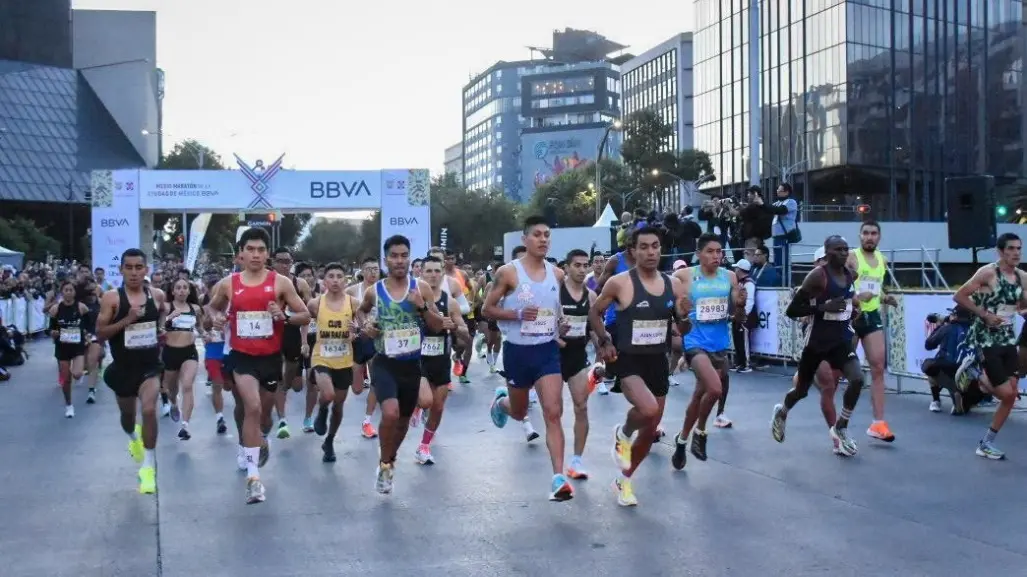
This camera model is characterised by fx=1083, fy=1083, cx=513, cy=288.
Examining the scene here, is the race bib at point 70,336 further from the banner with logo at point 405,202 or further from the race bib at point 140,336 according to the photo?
the banner with logo at point 405,202

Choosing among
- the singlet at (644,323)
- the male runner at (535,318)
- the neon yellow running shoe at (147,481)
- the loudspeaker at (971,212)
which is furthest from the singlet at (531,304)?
the loudspeaker at (971,212)

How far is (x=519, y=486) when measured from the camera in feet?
26.3

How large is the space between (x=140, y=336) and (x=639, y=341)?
3846 mm

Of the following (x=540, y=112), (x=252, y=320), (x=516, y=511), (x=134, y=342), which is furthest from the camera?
(x=540, y=112)

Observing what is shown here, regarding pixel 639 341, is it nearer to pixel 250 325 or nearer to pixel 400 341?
pixel 400 341

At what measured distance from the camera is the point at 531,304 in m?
7.54

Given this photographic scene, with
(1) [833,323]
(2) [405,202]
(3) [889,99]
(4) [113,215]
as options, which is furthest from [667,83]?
(1) [833,323]

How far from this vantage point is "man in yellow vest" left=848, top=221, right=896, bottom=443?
9547mm

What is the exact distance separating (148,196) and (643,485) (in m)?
27.7

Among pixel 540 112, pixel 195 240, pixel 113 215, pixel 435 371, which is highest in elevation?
pixel 540 112

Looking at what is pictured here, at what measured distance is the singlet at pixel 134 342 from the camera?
8.27 meters

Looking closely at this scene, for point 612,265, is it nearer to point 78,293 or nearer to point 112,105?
point 78,293

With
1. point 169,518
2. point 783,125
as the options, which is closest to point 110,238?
point 169,518

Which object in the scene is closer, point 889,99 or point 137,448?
point 137,448
